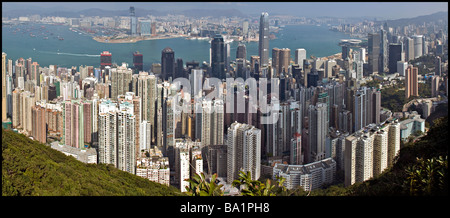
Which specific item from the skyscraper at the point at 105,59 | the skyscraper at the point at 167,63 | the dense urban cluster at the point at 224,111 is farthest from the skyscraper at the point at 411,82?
the skyscraper at the point at 105,59

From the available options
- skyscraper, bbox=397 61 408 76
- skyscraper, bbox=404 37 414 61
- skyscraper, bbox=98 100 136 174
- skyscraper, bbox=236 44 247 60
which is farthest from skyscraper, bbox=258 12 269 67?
skyscraper, bbox=404 37 414 61

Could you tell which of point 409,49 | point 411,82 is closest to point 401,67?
point 409,49

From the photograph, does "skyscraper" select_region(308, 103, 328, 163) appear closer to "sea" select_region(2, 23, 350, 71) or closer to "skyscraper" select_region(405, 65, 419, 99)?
"sea" select_region(2, 23, 350, 71)

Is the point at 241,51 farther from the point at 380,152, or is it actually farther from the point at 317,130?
the point at 380,152

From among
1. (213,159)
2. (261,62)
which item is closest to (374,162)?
(213,159)

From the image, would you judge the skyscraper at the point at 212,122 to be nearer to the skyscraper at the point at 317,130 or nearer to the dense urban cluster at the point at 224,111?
the dense urban cluster at the point at 224,111
